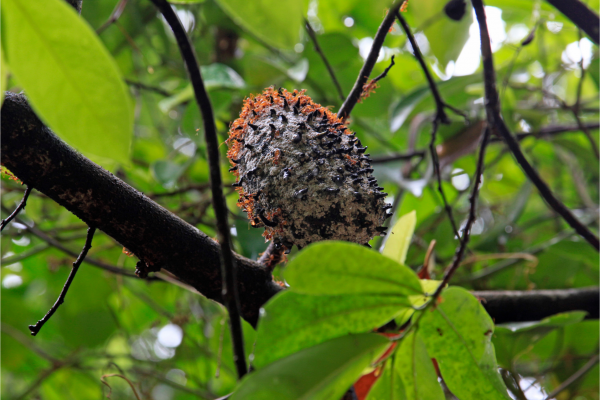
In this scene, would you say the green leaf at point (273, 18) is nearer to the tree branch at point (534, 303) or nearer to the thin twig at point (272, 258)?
the thin twig at point (272, 258)

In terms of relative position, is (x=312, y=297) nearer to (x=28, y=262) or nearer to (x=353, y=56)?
(x=353, y=56)

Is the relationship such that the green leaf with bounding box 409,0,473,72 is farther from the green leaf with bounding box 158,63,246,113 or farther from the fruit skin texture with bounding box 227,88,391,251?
the green leaf with bounding box 158,63,246,113

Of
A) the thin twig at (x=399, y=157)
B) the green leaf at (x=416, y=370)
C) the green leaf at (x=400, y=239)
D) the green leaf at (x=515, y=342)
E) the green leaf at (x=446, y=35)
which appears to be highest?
the thin twig at (x=399, y=157)

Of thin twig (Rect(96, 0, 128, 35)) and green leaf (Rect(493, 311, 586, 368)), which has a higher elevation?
thin twig (Rect(96, 0, 128, 35))

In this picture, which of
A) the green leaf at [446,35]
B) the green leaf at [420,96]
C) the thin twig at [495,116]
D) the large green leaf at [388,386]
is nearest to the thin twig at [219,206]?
the large green leaf at [388,386]

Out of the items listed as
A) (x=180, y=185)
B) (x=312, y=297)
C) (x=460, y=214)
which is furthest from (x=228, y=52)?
(x=312, y=297)

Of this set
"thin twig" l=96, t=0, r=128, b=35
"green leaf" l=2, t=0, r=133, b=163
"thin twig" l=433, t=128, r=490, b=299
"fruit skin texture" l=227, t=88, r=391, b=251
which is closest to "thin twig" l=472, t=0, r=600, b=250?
"thin twig" l=433, t=128, r=490, b=299

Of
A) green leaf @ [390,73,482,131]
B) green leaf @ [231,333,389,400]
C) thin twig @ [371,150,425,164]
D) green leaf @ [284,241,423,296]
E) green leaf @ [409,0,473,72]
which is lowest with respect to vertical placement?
green leaf @ [231,333,389,400]
